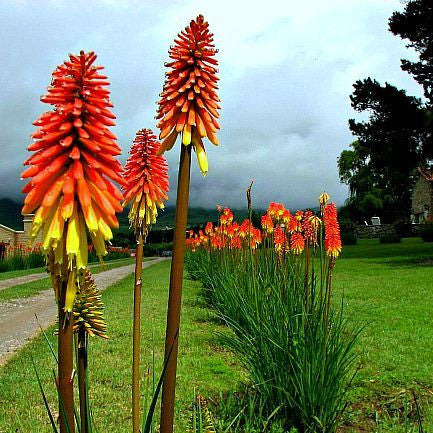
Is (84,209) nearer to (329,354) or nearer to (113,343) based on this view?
(329,354)

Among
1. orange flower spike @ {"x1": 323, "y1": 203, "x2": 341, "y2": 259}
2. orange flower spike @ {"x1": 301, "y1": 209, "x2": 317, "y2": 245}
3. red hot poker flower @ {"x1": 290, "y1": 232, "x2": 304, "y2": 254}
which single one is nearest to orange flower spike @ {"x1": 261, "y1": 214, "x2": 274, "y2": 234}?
red hot poker flower @ {"x1": 290, "y1": 232, "x2": 304, "y2": 254}

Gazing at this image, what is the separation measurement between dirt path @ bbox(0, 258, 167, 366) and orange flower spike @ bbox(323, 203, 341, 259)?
4.74 metres

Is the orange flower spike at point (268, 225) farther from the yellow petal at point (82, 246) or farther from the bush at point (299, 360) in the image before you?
the yellow petal at point (82, 246)

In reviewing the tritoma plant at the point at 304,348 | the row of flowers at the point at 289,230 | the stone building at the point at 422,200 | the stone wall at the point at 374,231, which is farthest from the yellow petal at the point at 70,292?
the stone wall at the point at 374,231

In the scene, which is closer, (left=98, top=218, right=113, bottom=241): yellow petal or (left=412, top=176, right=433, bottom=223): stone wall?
(left=98, top=218, right=113, bottom=241): yellow petal

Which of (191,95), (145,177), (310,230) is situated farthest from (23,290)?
(191,95)

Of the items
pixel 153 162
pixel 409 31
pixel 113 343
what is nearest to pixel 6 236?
pixel 409 31

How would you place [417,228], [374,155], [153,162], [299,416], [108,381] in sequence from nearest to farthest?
[153,162], [299,416], [108,381], [374,155], [417,228]

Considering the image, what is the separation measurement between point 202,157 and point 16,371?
5.50m

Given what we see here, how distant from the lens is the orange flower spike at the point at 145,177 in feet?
6.28

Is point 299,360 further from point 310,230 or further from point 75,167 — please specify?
point 75,167

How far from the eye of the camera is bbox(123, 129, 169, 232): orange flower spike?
75.3 inches

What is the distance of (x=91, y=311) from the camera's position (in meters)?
1.61

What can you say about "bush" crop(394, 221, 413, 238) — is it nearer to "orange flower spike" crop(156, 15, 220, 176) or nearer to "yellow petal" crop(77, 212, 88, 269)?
"orange flower spike" crop(156, 15, 220, 176)
